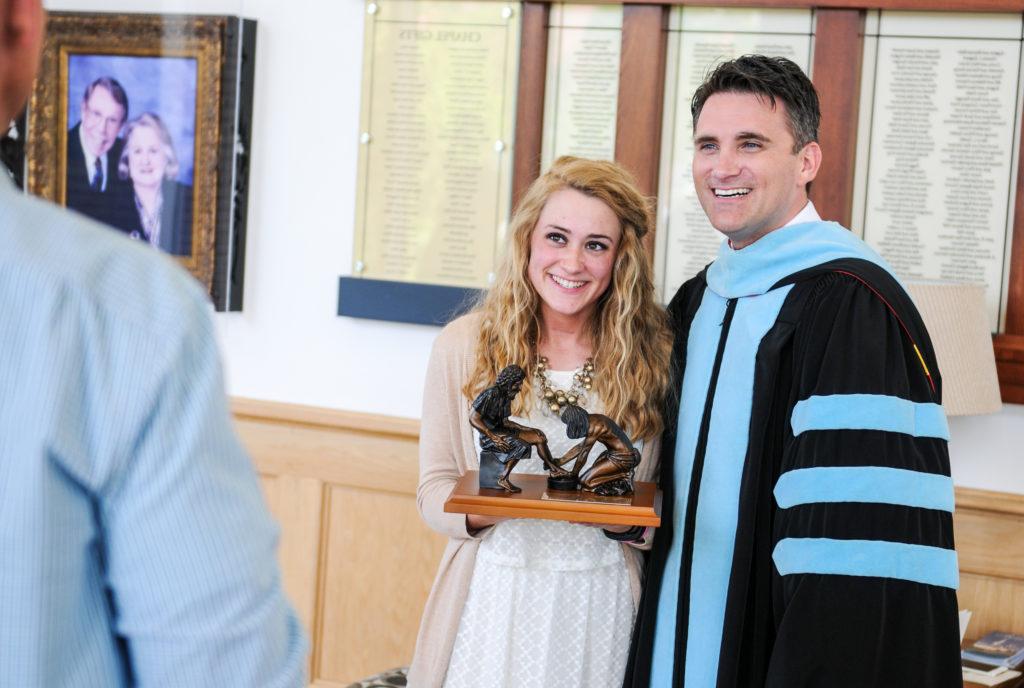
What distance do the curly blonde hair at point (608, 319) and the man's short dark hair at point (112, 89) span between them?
167cm

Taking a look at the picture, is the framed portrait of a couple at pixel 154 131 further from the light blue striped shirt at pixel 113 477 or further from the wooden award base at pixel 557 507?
the light blue striped shirt at pixel 113 477

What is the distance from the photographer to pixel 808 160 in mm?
2539

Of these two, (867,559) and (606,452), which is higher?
(606,452)

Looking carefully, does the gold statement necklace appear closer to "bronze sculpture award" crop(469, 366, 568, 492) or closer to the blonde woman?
the blonde woman

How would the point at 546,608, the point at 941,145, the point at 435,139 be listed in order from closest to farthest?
the point at 546,608, the point at 941,145, the point at 435,139

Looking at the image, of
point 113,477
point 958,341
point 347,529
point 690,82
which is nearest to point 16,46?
point 113,477

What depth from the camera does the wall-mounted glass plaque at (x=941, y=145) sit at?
3.31m

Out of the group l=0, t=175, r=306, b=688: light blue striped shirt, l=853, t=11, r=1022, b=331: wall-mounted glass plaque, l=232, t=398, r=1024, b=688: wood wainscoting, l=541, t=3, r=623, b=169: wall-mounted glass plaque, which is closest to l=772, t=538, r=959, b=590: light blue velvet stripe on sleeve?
l=853, t=11, r=1022, b=331: wall-mounted glass plaque

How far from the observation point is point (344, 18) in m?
3.93

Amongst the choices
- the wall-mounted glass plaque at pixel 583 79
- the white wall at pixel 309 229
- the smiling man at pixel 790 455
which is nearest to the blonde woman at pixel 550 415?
the smiling man at pixel 790 455

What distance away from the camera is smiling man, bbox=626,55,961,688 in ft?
7.40

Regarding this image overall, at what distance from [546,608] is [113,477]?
1705mm

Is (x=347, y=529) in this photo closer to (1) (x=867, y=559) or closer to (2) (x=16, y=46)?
(1) (x=867, y=559)

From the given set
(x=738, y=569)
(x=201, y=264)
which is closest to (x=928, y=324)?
(x=738, y=569)
